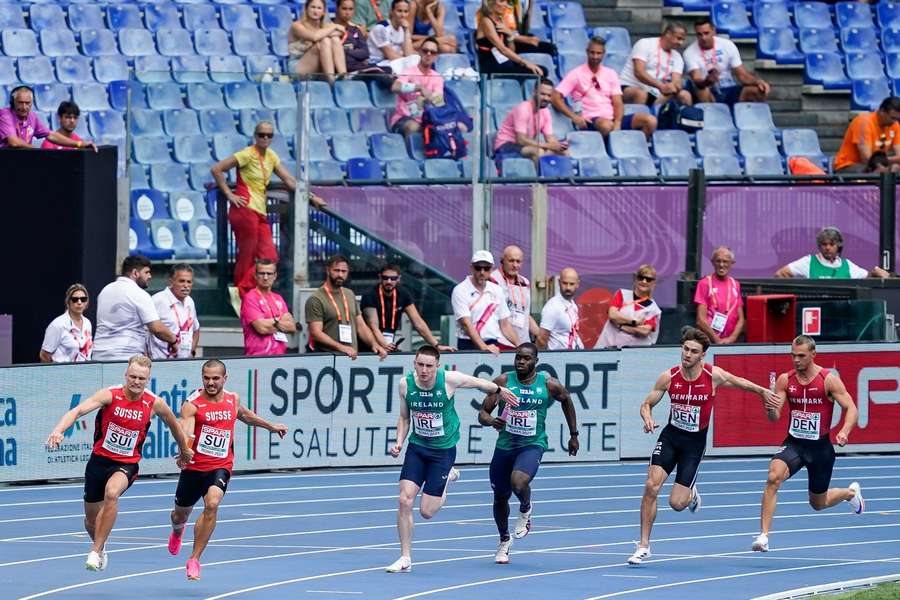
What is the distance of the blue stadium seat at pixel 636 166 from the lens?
2262cm

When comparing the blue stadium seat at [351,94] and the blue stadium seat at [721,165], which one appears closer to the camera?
the blue stadium seat at [351,94]

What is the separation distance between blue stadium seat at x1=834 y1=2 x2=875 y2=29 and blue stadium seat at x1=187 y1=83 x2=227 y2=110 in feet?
41.2

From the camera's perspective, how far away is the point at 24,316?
58.6 ft

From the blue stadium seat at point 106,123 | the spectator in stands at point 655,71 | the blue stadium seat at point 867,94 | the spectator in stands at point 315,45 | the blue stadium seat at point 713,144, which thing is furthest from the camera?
the blue stadium seat at point 867,94

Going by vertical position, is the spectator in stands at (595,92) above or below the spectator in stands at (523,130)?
above

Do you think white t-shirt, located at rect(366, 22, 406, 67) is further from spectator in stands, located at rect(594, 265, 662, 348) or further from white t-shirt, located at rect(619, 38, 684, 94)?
spectator in stands, located at rect(594, 265, 662, 348)

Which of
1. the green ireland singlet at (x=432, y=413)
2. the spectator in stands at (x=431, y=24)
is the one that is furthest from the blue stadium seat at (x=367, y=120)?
the green ireland singlet at (x=432, y=413)

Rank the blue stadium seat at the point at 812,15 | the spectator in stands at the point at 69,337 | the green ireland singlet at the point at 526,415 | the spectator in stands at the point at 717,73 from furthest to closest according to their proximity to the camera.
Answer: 1. the blue stadium seat at the point at 812,15
2. the spectator in stands at the point at 717,73
3. the spectator in stands at the point at 69,337
4. the green ireland singlet at the point at 526,415

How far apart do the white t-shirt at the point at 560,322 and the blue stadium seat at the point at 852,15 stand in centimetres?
1049

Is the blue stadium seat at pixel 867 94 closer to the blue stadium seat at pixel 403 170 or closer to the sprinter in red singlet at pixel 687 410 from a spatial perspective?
the blue stadium seat at pixel 403 170

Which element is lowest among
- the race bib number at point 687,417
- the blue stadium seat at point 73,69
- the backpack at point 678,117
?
the race bib number at point 687,417

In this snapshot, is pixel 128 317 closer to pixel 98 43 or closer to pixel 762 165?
pixel 98 43

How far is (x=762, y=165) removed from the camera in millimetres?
24234

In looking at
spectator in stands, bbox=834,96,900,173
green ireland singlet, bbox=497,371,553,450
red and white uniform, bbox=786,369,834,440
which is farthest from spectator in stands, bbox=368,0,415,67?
red and white uniform, bbox=786,369,834,440
